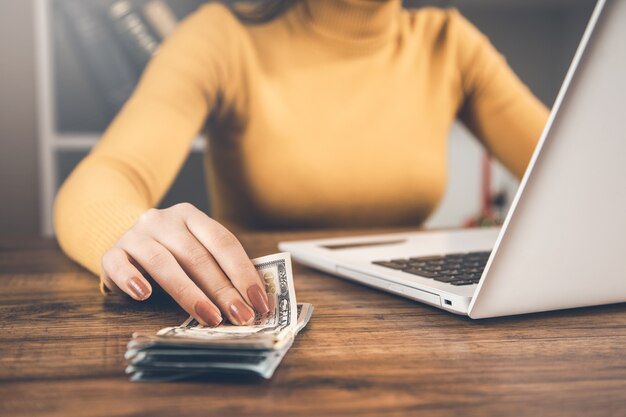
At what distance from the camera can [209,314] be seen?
47 centimetres

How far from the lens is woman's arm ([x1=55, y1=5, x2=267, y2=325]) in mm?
509

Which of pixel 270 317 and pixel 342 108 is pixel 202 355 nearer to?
pixel 270 317

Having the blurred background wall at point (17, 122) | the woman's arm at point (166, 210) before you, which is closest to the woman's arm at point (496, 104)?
the woman's arm at point (166, 210)

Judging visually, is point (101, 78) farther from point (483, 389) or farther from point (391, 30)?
point (483, 389)

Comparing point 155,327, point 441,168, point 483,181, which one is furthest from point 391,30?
point 483,181

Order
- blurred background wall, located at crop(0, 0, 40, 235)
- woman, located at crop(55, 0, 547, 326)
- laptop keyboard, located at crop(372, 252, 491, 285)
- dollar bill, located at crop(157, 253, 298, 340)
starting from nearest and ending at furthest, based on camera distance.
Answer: dollar bill, located at crop(157, 253, 298, 340) → laptop keyboard, located at crop(372, 252, 491, 285) → woman, located at crop(55, 0, 547, 326) → blurred background wall, located at crop(0, 0, 40, 235)

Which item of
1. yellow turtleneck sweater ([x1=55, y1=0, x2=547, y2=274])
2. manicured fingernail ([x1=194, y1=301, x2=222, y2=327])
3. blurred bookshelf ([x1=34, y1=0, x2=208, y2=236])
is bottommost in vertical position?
blurred bookshelf ([x1=34, y1=0, x2=208, y2=236])

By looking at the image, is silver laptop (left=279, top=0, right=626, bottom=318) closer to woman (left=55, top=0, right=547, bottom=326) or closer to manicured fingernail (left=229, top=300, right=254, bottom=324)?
manicured fingernail (left=229, top=300, right=254, bottom=324)

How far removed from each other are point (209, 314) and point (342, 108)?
123cm

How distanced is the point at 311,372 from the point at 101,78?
2441mm

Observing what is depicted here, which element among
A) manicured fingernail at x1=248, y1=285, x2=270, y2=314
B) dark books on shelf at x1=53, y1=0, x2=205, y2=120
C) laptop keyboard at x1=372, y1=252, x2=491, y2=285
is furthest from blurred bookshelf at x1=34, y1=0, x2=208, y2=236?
manicured fingernail at x1=248, y1=285, x2=270, y2=314

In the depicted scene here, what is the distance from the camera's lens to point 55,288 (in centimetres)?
68

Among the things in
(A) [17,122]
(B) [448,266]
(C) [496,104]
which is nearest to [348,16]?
(C) [496,104]

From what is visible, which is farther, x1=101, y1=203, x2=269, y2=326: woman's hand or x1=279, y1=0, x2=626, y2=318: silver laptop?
x1=101, y1=203, x2=269, y2=326: woman's hand
